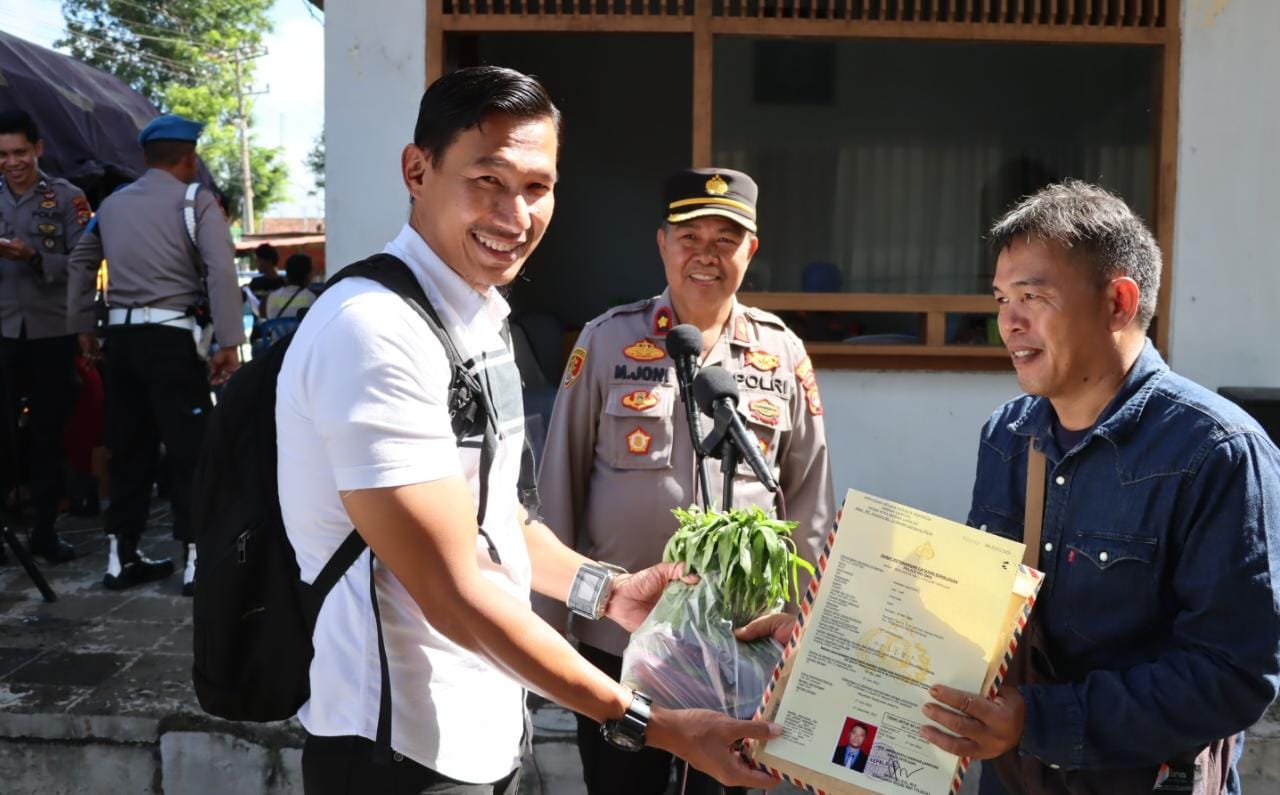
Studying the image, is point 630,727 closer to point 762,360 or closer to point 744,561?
point 744,561

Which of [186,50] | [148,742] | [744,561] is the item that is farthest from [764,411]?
[186,50]

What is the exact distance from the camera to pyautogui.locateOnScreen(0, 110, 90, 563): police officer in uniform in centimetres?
616

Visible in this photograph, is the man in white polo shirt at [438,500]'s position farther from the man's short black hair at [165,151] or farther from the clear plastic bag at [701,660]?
the man's short black hair at [165,151]

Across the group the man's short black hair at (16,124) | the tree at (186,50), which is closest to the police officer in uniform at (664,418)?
the man's short black hair at (16,124)

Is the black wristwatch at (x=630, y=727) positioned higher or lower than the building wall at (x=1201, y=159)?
lower

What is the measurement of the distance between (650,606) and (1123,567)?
915mm

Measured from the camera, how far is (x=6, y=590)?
579 cm

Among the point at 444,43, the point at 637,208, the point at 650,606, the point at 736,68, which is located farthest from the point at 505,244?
the point at 637,208

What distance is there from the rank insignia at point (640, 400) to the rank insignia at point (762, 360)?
0.98ft

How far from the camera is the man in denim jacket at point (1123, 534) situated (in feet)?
5.92

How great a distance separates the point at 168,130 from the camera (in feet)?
18.2

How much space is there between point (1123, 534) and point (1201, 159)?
4.17m

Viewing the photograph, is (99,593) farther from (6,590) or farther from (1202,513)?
(1202,513)

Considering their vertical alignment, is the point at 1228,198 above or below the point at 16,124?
below
